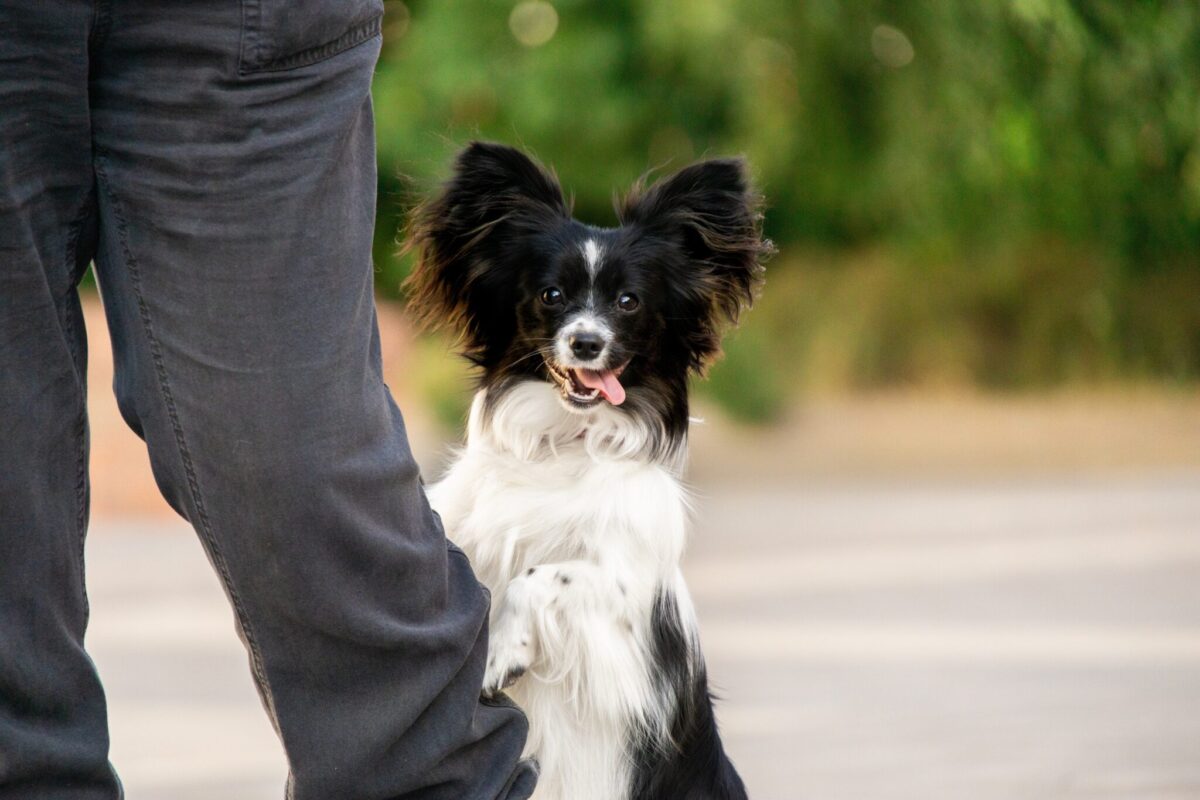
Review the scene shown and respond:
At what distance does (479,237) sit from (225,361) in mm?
1346

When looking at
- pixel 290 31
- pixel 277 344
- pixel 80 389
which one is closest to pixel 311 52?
pixel 290 31

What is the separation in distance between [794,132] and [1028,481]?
11.6 feet

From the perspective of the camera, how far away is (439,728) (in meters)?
2.42

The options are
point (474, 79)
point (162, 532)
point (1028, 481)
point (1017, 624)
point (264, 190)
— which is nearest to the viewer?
point (264, 190)

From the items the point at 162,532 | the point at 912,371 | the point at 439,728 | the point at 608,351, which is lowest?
the point at 162,532

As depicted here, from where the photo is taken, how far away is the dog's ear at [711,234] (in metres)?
3.40

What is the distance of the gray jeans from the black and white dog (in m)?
0.72

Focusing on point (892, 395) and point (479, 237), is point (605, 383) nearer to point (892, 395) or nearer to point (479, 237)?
point (479, 237)

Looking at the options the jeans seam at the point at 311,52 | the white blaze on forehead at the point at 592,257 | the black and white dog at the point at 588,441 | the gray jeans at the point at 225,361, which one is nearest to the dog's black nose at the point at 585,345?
the black and white dog at the point at 588,441

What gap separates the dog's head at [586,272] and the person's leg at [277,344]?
3.50 ft

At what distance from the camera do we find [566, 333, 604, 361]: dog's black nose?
334 cm

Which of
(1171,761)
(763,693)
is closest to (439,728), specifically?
(1171,761)

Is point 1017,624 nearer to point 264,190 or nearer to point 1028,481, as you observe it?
point 1028,481

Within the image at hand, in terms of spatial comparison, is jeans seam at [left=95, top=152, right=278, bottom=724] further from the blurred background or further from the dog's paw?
the blurred background
